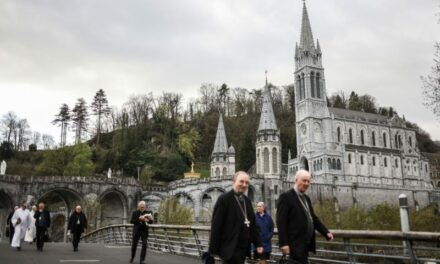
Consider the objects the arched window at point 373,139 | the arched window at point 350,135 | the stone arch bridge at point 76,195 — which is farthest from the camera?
the arched window at point 373,139

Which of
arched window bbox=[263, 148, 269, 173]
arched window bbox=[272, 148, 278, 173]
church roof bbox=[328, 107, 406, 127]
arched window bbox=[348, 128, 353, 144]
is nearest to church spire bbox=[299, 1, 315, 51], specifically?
church roof bbox=[328, 107, 406, 127]

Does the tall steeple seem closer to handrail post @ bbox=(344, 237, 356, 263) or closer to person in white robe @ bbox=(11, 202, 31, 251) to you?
person in white robe @ bbox=(11, 202, 31, 251)

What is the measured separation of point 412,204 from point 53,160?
53.0 meters

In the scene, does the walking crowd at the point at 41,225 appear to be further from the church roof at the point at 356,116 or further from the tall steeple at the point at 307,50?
the tall steeple at the point at 307,50

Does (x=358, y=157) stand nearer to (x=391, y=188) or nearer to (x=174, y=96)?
(x=391, y=188)

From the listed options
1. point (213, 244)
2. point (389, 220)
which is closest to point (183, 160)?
point (389, 220)

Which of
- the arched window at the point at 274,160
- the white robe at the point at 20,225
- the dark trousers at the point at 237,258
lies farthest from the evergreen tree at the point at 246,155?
the dark trousers at the point at 237,258

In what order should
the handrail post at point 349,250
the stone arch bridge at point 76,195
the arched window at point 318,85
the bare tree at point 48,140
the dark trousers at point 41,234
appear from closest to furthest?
the handrail post at point 349,250 < the dark trousers at point 41,234 < the stone arch bridge at point 76,195 < the arched window at point 318,85 < the bare tree at point 48,140

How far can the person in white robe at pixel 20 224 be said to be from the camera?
13812mm

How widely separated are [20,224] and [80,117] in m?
65.9

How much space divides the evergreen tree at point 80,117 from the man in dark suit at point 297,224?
249ft

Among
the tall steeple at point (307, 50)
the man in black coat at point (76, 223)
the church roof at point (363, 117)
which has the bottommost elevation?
the man in black coat at point (76, 223)

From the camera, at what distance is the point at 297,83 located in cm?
7375

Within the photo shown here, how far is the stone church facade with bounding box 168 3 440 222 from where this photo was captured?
5716 cm
